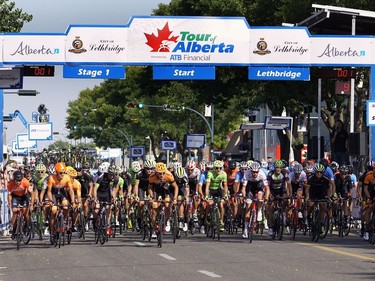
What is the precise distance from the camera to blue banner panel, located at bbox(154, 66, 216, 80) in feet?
124

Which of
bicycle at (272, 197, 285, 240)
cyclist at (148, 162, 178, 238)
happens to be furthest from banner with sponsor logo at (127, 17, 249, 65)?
cyclist at (148, 162, 178, 238)

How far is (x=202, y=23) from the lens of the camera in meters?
38.1

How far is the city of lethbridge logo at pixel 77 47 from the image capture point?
37.8 metres

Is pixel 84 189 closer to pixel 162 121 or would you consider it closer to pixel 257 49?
pixel 257 49

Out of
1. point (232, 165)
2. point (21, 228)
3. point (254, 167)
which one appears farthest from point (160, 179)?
point (232, 165)

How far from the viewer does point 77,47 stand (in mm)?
37844

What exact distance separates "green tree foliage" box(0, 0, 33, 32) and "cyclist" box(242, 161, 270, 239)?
21824 mm

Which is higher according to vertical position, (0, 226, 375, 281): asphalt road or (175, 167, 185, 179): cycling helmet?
(175, 167, 185, 179): cycling helmet

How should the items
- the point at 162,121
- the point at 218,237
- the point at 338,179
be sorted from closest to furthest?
the point at 218,237 < the point at 338,179 < the point at 162,121

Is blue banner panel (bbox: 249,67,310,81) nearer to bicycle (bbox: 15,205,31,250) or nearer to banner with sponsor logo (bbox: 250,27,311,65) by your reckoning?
banner with sponsor logo (bbox: 250,27,311,65)

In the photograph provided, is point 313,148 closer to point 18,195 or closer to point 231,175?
point 231,175

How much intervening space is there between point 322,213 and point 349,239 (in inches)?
67.6

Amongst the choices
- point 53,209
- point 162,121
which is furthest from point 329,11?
point 162,121

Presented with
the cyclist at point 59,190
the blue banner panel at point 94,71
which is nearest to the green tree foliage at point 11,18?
the blue banner panel at point 94,71
